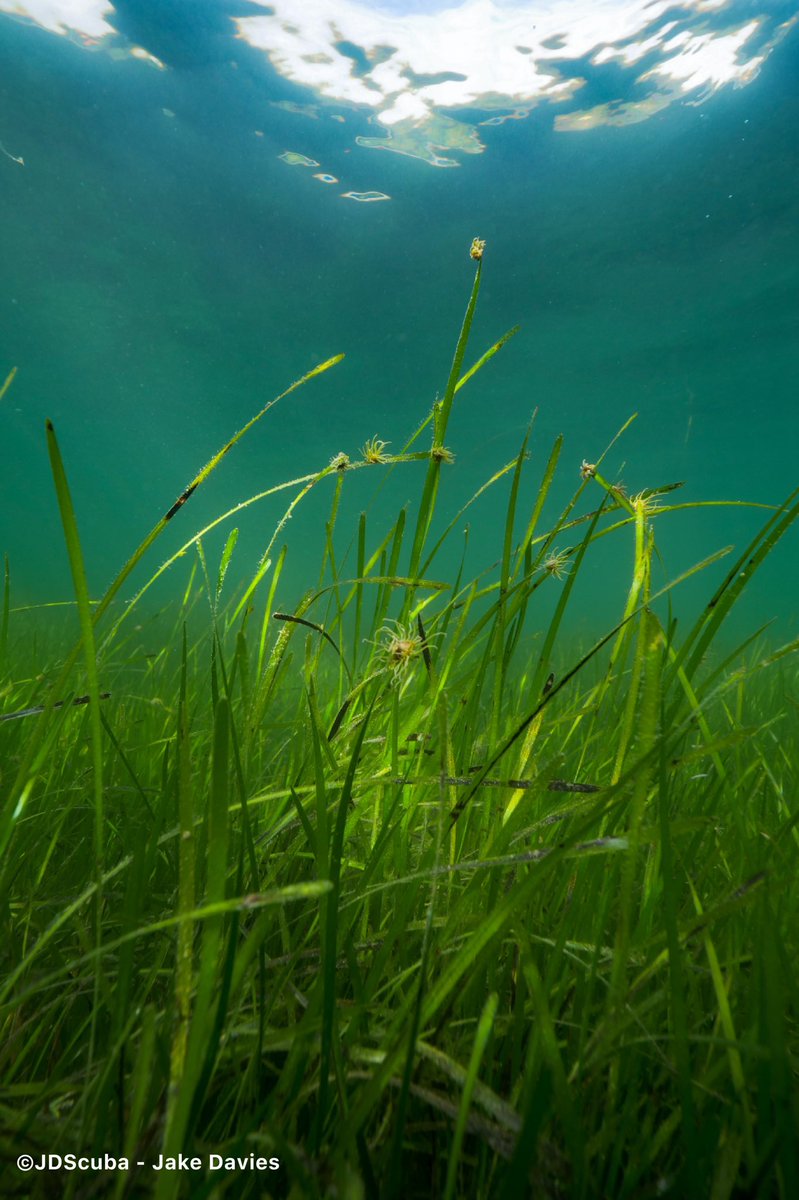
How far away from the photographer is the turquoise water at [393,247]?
44.1 ft

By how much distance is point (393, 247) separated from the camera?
1761cm

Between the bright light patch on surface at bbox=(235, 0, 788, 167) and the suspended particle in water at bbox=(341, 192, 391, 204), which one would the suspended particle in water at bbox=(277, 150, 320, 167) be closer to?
the suspended particle in water at bbox=(341, 192, 391, 204)

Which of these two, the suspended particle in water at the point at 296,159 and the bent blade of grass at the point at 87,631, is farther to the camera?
the suspended particle in water at the point at 296,159

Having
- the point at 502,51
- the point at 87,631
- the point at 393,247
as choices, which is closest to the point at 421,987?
the point at 87,631

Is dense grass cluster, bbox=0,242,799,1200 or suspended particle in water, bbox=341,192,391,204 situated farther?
suspended particle in water, bbox=341,192,391,204

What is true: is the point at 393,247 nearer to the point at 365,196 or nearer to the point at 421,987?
the point at 365,196

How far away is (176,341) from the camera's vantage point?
1054 inches

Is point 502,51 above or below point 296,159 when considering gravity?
below

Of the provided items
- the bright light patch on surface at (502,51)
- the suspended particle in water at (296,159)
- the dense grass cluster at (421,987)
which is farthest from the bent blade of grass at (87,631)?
the suspended particle in water at (296,159)

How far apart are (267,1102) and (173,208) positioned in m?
24.2

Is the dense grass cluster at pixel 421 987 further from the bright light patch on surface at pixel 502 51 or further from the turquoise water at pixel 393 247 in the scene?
the bright light patch on surface at pixel 502 51

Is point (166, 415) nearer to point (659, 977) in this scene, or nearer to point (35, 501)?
point (659, 977)

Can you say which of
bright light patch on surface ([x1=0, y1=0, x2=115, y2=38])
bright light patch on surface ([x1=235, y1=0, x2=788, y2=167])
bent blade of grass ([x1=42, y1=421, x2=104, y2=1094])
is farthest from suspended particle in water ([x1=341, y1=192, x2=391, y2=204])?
bent blade of grass ([x1=42, y1=421, x2=104, y2=1094])

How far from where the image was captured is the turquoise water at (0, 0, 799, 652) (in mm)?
13430
